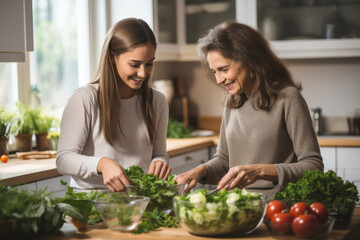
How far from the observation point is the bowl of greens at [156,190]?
1.78m

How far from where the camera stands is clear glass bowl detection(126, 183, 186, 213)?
178 centimetres

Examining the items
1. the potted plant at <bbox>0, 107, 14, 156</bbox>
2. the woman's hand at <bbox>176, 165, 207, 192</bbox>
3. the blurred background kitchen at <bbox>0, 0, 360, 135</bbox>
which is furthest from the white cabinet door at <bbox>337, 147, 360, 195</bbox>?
the potted plant at <bbox>0, 107, 14, 156</bbox>

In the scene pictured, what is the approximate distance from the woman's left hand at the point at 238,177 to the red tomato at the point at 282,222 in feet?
1.03

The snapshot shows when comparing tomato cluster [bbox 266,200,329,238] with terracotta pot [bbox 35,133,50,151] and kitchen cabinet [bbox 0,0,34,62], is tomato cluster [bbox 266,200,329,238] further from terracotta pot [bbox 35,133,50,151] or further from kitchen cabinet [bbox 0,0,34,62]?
terracotta pot [bbox 35,133,50,151]

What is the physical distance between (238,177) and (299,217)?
0.40m

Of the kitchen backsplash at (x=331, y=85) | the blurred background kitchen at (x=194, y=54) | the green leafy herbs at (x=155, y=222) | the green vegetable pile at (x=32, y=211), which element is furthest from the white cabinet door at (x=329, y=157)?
the green vegetable pile at (x=32, y=211)

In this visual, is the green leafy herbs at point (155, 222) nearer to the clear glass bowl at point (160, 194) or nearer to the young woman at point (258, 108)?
the clear glass bowl at point (160, 194)

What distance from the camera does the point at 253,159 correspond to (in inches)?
90.5

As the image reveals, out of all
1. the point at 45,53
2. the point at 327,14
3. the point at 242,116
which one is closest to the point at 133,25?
the point at 242,116

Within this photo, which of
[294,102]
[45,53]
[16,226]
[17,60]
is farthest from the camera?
[45,53]

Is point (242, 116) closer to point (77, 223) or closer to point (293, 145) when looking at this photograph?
point (293, 145)

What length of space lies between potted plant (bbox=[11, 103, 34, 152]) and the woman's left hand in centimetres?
171

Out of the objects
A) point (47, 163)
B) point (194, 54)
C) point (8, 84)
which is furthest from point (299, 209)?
point (194, 54)

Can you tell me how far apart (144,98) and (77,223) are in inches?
36.0
